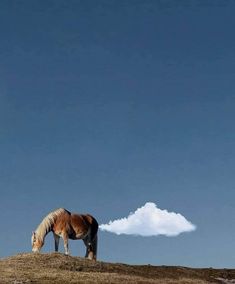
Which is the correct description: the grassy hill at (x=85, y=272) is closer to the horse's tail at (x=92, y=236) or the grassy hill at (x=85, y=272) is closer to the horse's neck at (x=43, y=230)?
the horse's neck at (x=43, y=230)

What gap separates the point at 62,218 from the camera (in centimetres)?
5297

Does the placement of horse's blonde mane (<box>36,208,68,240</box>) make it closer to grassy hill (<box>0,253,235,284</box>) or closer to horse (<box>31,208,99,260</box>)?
horse (<box>31,208,99,260</box>)

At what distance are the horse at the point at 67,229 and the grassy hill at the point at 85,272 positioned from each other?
270cm

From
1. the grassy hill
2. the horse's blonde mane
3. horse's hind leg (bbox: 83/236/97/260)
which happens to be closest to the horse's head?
the horse's blonde mane

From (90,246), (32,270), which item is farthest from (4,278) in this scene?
(90,246)

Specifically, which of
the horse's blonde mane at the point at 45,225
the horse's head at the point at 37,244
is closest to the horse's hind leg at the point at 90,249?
the horse's blonde mane at the point at 45,225

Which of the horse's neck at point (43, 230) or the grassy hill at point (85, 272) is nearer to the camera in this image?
the grassy hill at point (85, 272)

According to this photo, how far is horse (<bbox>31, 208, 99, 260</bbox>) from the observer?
52.0 m

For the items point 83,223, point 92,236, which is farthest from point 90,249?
point 83,223

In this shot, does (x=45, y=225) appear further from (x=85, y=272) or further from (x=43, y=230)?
(x=85, y=272)

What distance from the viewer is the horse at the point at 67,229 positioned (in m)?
52.0

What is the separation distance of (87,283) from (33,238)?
1193cm

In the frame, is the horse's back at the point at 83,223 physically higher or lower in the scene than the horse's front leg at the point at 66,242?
higher

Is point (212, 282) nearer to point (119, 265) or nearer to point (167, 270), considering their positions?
point (167, 270)
